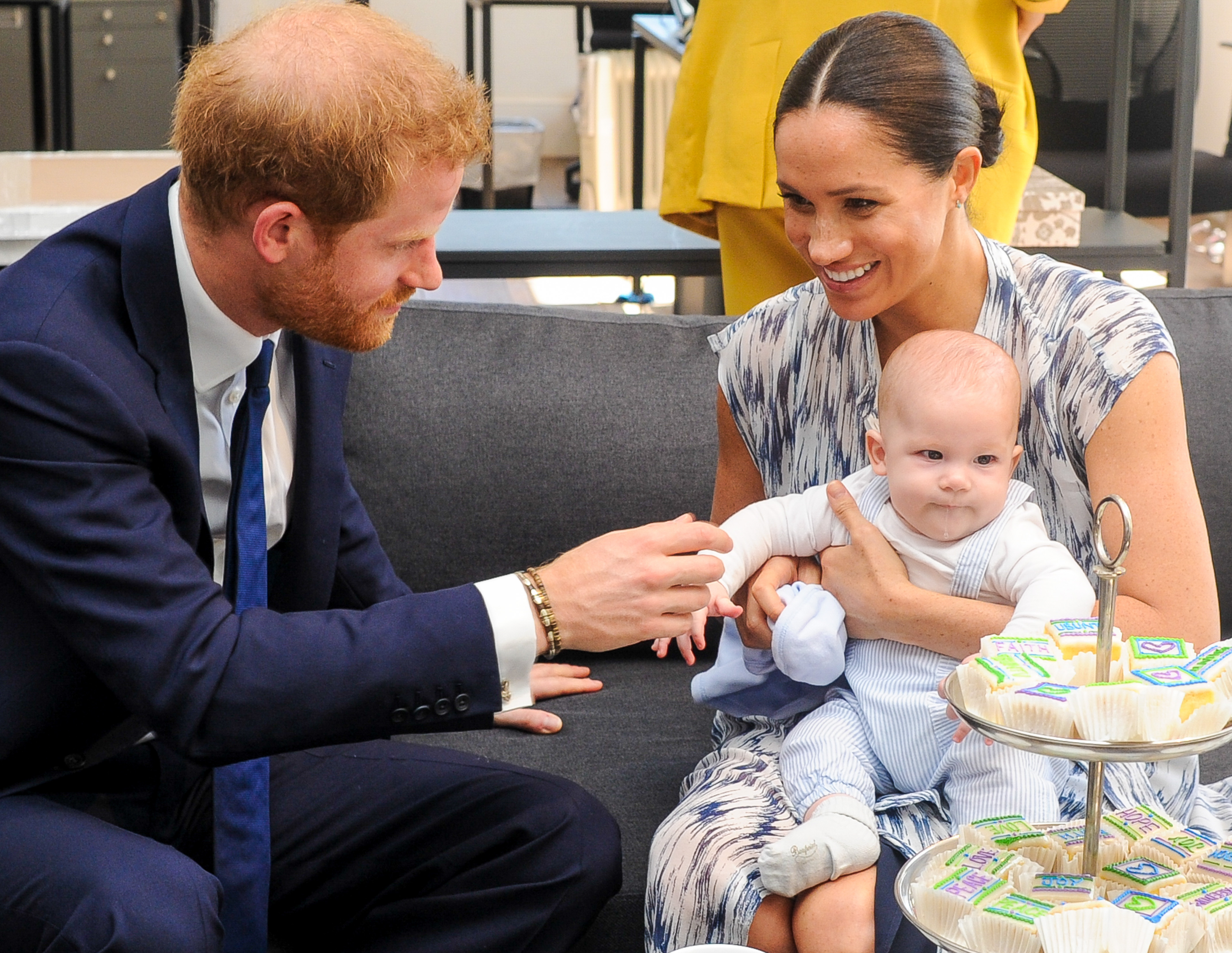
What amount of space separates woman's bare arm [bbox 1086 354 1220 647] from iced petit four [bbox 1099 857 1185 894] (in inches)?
19.8

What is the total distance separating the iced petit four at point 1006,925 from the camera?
97 centimetres

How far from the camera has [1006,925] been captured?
979mm

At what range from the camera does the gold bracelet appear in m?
1.45

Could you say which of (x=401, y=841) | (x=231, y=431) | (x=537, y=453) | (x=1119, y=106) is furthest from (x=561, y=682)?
(x=1119, y=106)

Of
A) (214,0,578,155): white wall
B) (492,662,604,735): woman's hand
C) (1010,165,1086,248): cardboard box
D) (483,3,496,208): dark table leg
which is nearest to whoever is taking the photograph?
(492,662,604,735): woman's hand

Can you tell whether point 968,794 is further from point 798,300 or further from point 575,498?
point 575,498

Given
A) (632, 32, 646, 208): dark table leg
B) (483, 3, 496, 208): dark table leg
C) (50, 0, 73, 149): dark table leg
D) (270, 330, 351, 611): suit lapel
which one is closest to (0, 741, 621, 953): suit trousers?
(270, 330, 351, 611): suit lapel

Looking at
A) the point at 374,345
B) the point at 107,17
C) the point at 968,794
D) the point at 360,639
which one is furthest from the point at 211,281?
the point at 107,17

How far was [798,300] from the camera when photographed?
1.93 m

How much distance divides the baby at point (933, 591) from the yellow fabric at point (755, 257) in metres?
0.96

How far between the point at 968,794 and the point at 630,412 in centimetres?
100

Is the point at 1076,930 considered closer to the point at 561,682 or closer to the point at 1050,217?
the point at 561,682

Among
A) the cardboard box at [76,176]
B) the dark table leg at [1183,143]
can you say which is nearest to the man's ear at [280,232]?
the cardboard box at [76,176]

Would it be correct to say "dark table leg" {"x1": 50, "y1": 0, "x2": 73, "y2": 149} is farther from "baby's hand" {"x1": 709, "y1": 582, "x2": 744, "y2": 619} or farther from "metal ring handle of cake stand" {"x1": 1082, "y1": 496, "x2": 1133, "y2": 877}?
→ "metal ring handle of cake stand" {"x1": 1082, "y1": 496, "x2": 1133, "y2": 877}
